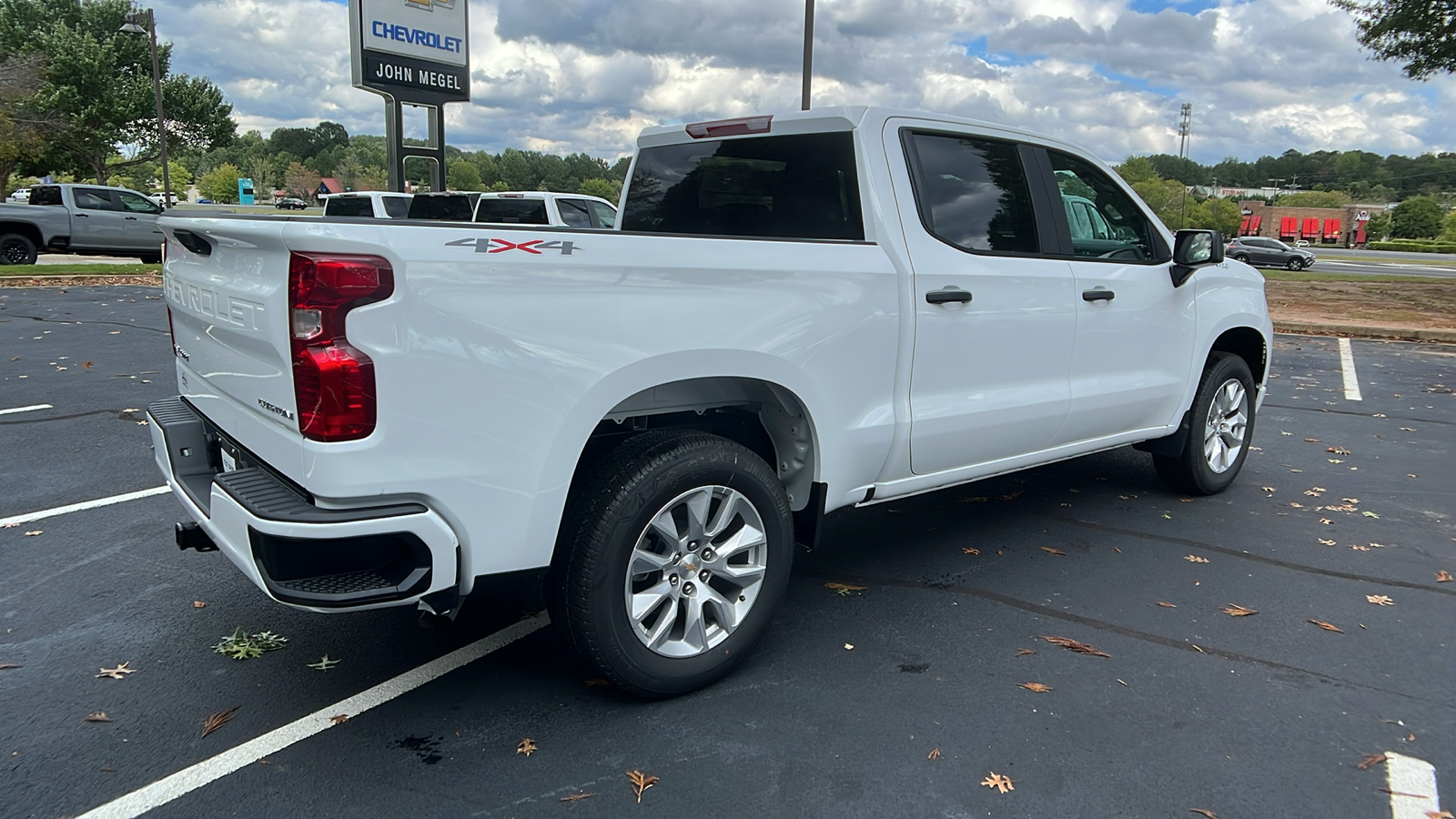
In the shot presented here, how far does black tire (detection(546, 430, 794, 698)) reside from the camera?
9.54 feet

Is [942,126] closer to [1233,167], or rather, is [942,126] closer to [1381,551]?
[1381,551]

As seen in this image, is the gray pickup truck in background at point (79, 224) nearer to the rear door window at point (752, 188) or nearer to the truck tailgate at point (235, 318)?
the rear door window at point (752, 188)

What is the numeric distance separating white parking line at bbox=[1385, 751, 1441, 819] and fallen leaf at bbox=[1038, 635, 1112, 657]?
0.91 metres

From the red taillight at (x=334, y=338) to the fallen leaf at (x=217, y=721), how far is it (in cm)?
115

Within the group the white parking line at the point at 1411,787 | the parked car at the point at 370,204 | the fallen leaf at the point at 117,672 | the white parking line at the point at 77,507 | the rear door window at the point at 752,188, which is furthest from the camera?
the parked car at the point at 370,204

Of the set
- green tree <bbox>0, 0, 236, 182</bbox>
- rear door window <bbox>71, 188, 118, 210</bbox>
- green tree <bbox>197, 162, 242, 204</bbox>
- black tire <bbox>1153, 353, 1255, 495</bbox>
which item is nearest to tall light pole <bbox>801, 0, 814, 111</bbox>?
black tire <bbox>1153, 353, 1255, 495</bbox>

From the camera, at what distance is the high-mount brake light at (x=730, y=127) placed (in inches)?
164

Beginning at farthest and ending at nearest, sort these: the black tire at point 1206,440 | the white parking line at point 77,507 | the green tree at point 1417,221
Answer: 1. the green tree at point 1417,221
2. the black tire at point 1206,440
3. the white parking line at point 77,507

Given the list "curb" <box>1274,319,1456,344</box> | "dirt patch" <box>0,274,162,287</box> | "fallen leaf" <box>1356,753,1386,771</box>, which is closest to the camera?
"fallen leaf" <box>1356,753,1386,771</box>

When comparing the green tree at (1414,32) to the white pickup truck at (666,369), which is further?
the green tree at (1414,32)

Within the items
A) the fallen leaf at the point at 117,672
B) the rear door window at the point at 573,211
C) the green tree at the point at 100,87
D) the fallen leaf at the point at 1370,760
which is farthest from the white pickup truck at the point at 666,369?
the green tree at the point at 100,87

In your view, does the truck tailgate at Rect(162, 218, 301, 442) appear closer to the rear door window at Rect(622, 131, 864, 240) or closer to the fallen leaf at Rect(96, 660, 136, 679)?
the fallen leaf at Rect(96, 660, 136, 679)

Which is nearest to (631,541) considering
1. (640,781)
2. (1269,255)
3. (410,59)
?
(640,781)

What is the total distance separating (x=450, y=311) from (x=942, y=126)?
2.41 meters
